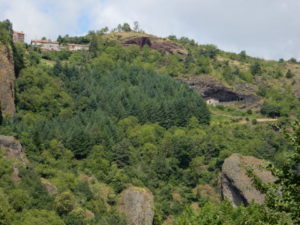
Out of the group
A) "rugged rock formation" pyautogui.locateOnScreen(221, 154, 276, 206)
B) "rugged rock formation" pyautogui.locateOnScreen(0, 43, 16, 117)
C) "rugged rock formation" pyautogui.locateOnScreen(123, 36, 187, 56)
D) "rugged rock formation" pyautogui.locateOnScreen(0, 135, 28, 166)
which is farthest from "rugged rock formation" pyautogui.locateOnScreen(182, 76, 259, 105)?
"rugged rock formation" pyautogui.locateOnScreen(0, 135, 28, 166)

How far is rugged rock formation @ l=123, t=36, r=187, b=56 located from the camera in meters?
153

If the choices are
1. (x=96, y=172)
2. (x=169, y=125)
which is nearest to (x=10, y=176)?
(x=96, y=172)

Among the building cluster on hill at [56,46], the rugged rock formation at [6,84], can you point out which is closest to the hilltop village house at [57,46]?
the building cluster on hill at [56,46]

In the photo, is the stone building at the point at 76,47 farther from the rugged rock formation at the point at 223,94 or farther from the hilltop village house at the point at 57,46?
the rugged rock formation at the point at 223,94

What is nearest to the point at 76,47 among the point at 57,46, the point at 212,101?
the point at 57,46

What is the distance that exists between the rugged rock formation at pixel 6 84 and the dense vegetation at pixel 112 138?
2214mm

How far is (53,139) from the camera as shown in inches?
3364

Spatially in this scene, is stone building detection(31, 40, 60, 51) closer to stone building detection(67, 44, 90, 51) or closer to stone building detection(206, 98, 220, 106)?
stone building detection(67, 44, 90, 51)

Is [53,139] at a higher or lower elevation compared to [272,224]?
lower

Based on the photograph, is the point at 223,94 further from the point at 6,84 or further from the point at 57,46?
the point at 6,84

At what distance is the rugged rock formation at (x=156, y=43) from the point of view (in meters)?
153

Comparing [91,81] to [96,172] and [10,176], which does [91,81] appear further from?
[10,176]

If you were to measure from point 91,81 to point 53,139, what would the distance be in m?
29.1

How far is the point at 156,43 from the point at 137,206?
283 ft
